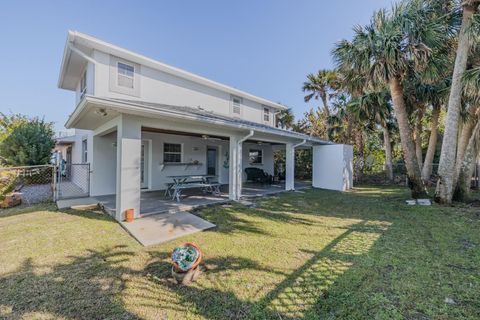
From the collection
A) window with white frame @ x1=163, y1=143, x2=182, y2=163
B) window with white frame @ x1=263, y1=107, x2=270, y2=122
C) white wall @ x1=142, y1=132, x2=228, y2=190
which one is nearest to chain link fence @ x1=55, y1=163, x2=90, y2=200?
white wall @ x1=142, y1=132, x2=228, y2=190

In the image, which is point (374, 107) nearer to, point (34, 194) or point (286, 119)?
point (286, 119)

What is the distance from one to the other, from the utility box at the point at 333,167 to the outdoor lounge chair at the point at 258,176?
9.57ft

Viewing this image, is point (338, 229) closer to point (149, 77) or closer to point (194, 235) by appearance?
point (194, 235)

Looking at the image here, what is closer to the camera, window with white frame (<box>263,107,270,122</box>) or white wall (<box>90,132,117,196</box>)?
white wall (<box>90,132,117,196</box>)

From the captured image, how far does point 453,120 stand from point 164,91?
11756 mm

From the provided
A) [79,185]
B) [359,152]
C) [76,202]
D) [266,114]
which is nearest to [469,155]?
[359,152]

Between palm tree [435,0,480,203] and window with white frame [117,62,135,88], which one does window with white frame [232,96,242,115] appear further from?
palm tree [435,0,480,203]

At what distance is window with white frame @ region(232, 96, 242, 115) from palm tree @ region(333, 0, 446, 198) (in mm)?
6638

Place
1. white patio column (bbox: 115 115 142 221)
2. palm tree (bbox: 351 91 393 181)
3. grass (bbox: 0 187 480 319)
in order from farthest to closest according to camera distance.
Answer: palm tree (bbox: 351 91 393 181) → white patio column (bbox: 115 115 142 221) → grass (bbox: 0 187 480 319)

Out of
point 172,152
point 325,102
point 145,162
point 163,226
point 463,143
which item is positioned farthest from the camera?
point 325,102

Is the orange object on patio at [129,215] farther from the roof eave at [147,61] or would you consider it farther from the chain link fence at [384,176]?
the chain link fence at [384,176]

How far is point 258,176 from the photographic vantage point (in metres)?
13.4

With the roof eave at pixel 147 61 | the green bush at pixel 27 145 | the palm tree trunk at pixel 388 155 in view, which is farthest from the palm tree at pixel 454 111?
the green bush at pixel 27 145

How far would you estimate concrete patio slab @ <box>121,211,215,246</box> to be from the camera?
4598mm
